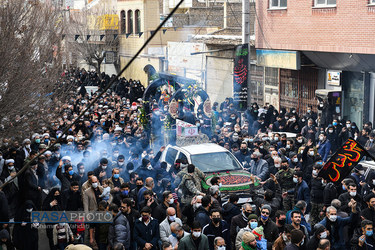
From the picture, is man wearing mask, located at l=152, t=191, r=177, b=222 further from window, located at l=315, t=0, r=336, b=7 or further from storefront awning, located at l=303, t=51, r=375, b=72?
window, located at l=315, t=0, r=336, b=7

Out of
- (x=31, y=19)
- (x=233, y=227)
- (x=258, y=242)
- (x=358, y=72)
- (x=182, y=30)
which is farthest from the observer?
(x=182, y=30)

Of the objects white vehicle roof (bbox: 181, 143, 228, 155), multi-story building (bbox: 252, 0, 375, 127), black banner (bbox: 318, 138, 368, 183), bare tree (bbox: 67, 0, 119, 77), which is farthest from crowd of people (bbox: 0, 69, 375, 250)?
bare tree (bbox: 67, 0, 119, 77)

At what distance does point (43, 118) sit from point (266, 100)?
38.9 feet

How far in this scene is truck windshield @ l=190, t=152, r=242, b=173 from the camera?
46.1 feet

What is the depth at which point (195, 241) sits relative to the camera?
29.2 feet

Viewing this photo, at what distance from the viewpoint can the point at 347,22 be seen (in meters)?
21.1

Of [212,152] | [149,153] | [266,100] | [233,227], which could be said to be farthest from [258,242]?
[266,100]

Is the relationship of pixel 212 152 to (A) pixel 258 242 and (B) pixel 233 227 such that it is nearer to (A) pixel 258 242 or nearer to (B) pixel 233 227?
(B) pixel 233 227

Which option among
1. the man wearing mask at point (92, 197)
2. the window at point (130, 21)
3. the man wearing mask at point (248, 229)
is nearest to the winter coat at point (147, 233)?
the man wearing mask at point (248, 229)

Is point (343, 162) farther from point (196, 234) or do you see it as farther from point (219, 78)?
point (219, 78)

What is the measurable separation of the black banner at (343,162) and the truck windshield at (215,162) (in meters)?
3.52

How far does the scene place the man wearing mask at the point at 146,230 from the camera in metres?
9.71

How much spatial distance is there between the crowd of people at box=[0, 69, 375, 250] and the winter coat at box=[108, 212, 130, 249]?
16mm

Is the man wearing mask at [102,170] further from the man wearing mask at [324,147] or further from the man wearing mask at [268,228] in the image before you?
the man wearing mask at [324,147]
